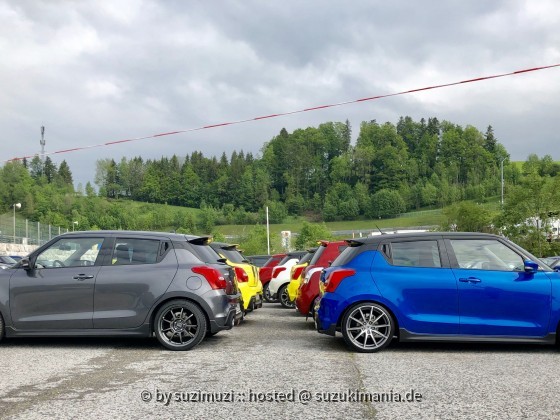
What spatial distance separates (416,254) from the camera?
30.3 ft

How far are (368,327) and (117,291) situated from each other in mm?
3369

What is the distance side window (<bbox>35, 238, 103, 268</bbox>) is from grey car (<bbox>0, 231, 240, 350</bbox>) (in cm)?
1

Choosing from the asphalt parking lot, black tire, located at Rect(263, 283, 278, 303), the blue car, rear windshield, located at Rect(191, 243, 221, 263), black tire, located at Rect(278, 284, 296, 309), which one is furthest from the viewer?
black tire, located at Rect(263, 283, 278, 303)

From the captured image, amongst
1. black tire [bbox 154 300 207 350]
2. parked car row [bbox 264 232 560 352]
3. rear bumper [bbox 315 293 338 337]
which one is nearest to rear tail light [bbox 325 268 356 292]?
parked car row [bbox 264 232 560 352]

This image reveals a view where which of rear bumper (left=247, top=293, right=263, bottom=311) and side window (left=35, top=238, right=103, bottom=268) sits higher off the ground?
side window (left=35, top=238, right=103, bottom=268)

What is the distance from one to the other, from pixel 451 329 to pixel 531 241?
144 ft

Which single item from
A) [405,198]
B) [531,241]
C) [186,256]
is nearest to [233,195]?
[405,198]

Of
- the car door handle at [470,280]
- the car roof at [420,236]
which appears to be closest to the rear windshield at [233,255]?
the car roof at [420,236]

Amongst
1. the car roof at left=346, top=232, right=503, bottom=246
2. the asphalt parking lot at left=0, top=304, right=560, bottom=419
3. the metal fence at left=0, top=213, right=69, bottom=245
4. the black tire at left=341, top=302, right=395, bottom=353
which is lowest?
the asphalt parking lot at left=0, top=304, right=560, bottom=419

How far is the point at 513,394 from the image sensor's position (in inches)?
246

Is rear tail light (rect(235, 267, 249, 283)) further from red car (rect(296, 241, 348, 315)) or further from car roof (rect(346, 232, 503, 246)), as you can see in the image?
car roof (rect(346, 232, 503, 246))

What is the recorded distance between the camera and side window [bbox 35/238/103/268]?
952 centimetres

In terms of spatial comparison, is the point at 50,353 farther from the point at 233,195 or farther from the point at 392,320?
the point at 233,195

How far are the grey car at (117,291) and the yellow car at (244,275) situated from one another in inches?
153
